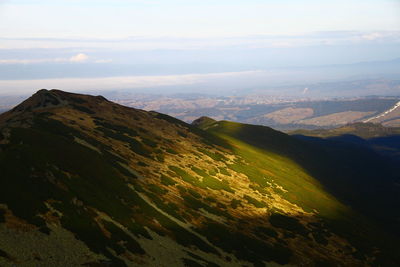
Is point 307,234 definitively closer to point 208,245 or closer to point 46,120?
point 208,245

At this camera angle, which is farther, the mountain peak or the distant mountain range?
the mountain peak

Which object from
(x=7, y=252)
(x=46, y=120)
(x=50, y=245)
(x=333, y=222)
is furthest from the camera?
(x=333, y=222)

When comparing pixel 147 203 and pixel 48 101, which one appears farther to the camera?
pixel 48 101

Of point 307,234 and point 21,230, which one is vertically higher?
point 21,230

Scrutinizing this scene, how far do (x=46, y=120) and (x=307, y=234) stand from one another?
73834 mm

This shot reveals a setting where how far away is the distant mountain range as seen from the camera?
5109 cm

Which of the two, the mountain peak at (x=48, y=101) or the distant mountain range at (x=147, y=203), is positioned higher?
the mountain peak at (x=48, y=101)

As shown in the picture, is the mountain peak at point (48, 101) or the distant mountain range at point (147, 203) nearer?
the distant mountain range at point (147, 203)

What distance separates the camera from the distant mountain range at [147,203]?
51.1 metres

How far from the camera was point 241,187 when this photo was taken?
118 meters

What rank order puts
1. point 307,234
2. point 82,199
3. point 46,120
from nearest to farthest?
point 82,199, point 307,234, point 46,120

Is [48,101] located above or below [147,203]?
above

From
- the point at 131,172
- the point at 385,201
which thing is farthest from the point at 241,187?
the point at 385,201

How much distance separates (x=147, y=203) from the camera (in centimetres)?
7675
